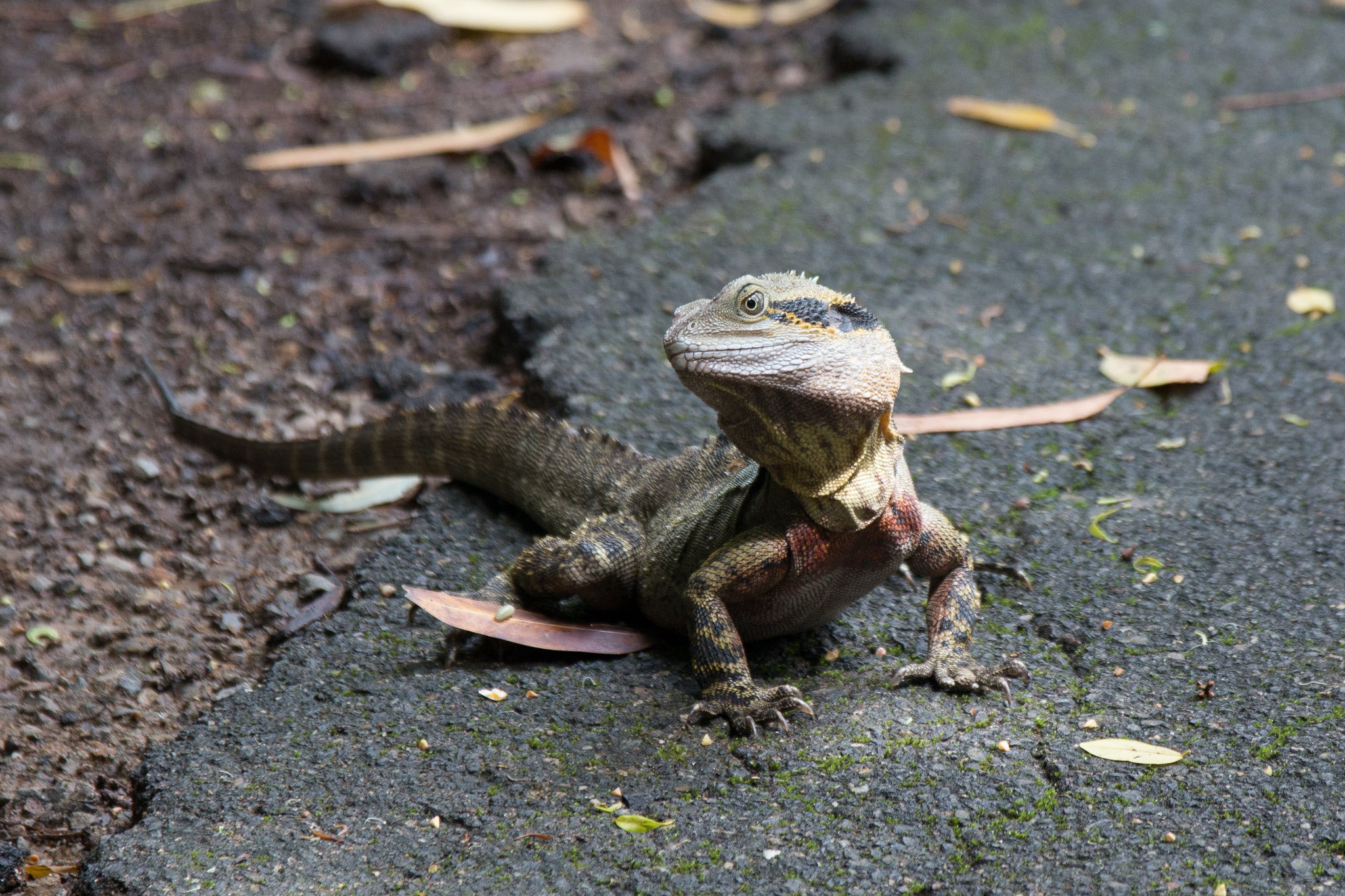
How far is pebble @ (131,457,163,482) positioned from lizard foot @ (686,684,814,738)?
8.96ft

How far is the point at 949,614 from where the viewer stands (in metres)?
3.26

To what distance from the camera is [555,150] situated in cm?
677

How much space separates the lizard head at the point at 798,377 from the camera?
2932mm

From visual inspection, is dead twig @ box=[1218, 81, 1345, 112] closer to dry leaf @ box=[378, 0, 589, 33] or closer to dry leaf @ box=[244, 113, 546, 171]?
dry leaf @ box=[244, 113, 546, 171]

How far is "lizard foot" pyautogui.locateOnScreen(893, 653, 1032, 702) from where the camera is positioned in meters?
3.11

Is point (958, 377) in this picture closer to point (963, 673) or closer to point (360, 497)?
point (963, 673)

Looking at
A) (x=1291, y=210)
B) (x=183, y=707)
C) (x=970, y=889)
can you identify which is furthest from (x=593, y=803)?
(x=1291, y=210)

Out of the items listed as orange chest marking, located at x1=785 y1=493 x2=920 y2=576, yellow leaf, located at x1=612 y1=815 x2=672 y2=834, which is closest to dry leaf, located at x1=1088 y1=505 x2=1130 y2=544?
orange chest marking, located at x1=785 y1=493 x2=920 y2=576

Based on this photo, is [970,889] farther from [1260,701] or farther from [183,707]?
[183,707]

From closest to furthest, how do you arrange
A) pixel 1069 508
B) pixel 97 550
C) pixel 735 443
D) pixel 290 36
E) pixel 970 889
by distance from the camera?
1. pixel 970 889
2. pixel 735 443
3. pixel 1069 508
4. pixel 97 550
5. pixel 290 36

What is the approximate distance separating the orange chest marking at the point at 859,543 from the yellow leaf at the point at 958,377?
4.68 ft

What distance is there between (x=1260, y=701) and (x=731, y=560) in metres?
1.38

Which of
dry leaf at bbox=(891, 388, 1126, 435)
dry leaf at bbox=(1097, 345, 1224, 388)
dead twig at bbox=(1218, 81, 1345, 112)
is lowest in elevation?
dry leaf at bbox=(891, 388, 1126, 435)

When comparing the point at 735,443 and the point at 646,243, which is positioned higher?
the point at 735,443
